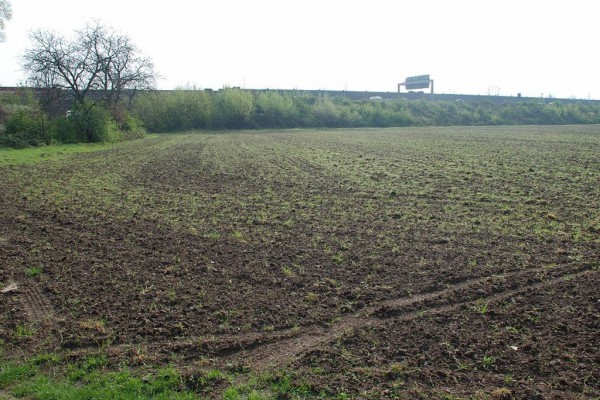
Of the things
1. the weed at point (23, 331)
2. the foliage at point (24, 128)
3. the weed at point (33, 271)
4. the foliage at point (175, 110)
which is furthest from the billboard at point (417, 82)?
the weed at point (23, 331)

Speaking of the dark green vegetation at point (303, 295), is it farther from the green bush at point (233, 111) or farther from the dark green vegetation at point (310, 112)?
the green bush at point (233, 111)

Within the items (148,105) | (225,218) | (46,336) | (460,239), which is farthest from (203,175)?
(148,105)

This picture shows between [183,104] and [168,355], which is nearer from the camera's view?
[168,355]

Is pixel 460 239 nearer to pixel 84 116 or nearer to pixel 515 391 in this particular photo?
pixel 515 391

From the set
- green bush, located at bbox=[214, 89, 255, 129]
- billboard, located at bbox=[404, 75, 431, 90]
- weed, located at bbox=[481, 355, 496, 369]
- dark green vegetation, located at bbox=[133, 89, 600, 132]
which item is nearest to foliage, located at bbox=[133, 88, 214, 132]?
dark green vegetation, located at bbox=[133, 89, 600, 132]

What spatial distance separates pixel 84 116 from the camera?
40.2 meters

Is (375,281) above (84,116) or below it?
below

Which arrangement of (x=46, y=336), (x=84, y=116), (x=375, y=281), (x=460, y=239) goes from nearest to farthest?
(x=46, y=336), (x=375, y=281), (x=460, y=239), (x=84, y=116)

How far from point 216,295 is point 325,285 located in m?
1.78

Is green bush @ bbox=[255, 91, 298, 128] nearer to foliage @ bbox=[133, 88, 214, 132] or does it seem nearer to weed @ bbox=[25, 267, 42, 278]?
foliage @ bbox=[133, 88, 214, 132]

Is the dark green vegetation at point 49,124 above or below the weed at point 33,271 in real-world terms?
above

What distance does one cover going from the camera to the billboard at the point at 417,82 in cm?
12481

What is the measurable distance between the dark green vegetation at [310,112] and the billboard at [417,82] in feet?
72.8

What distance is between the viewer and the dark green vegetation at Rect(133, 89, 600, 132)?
6825 cm
